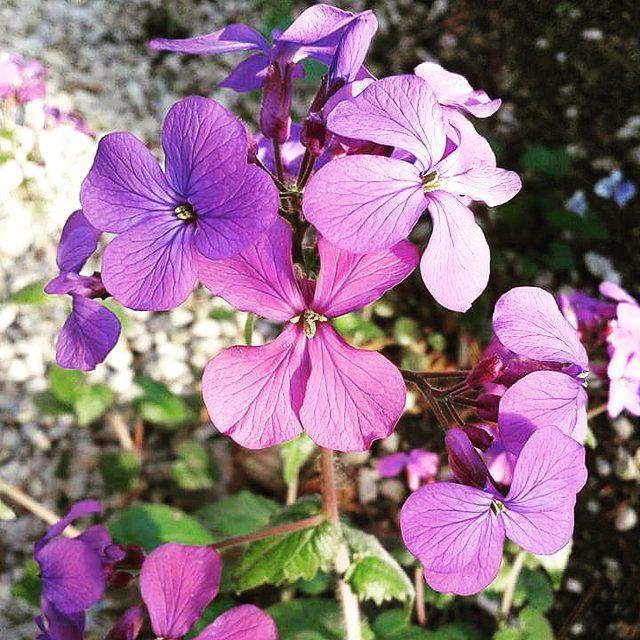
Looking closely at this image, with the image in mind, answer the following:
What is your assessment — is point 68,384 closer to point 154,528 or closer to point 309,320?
point 154,528

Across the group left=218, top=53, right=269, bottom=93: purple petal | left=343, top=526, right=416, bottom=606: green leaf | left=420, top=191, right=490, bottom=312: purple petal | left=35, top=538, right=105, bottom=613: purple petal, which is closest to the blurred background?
left=343, top=526, right=416, bottom=606: green leaf

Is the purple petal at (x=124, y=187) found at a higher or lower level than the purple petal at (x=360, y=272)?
higher

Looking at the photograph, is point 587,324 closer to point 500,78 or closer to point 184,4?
point 500,78

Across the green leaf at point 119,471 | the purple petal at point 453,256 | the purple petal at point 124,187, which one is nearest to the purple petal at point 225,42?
the purple petal at point 124,187

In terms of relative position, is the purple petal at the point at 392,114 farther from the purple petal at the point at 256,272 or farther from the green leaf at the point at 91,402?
the green leaf at the point at 91,402

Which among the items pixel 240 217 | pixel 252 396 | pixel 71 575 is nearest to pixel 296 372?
pixel 252 396

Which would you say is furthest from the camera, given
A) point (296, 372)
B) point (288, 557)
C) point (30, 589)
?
point (30, 589)

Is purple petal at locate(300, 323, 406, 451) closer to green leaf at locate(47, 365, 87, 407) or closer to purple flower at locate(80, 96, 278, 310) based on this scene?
purple flower at locate(80, 96, 278, 310)
